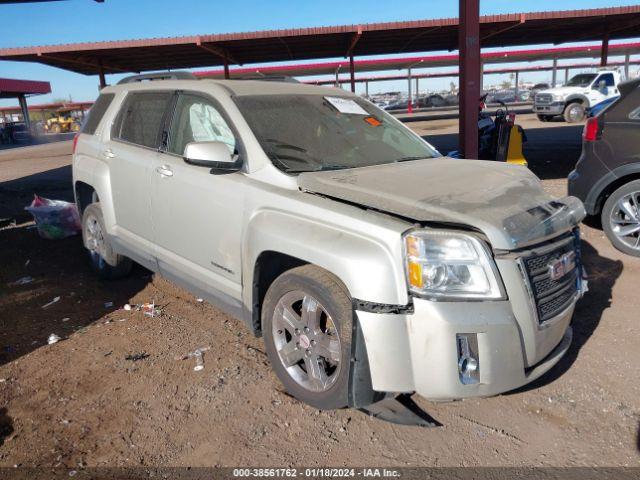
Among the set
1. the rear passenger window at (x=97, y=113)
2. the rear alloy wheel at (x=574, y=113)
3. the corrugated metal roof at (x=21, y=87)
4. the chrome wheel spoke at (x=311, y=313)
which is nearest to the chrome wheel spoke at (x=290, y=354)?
the chrome wheel spoke at (x=311, y=313)

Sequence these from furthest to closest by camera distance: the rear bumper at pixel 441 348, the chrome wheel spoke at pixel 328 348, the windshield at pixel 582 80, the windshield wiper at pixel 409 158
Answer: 1. the windshield at pixel 582 80
2. the windshield wiper at pixel 409 158
3. the chrome wheel spoke at pixel 328 348
4. the rear bumper at pixel 441 348

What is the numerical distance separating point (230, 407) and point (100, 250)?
114 inches

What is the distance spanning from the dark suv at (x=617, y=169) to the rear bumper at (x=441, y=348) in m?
3.78

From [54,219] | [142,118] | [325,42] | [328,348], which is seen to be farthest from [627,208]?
[325,42]

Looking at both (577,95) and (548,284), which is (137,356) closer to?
(548,284)

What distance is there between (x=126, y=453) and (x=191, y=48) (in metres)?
17.8

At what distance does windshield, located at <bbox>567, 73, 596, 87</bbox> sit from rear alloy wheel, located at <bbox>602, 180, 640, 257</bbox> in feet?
63.9

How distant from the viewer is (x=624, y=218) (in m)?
5.52

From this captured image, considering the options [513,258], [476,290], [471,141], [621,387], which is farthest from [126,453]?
[471,141]

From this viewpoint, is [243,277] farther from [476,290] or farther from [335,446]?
[476,290]

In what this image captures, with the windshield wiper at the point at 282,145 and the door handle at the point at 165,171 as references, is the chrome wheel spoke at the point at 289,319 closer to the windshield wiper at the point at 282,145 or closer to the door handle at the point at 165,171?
the windshield wiper at the point at 282,145

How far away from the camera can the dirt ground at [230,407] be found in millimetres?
2619

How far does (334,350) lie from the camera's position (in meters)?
2.77

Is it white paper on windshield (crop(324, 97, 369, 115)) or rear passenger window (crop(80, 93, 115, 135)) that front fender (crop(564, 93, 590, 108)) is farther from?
rear passenger window (crop(80, 93, 115, 135))
